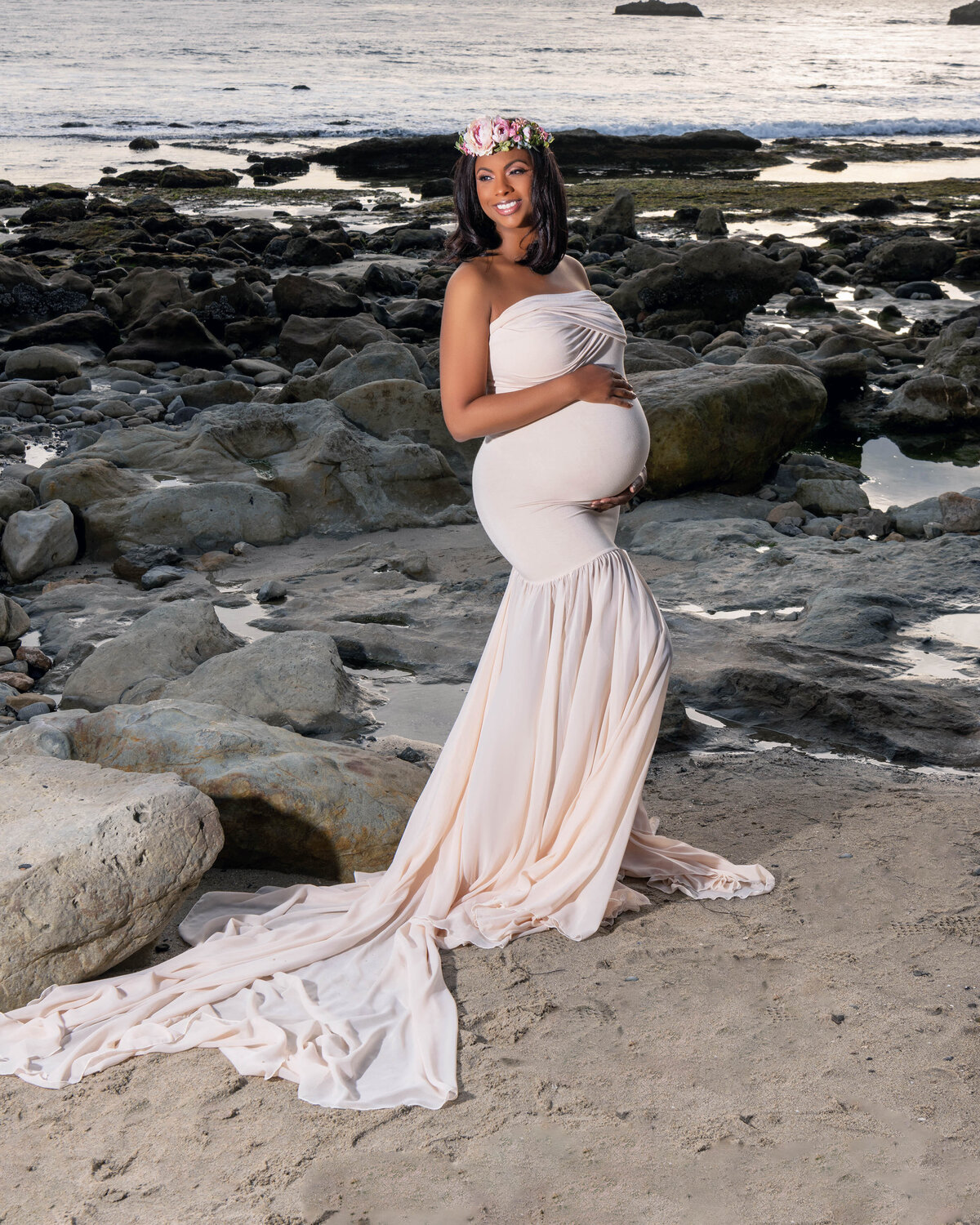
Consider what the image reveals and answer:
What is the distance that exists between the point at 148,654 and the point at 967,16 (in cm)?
10575

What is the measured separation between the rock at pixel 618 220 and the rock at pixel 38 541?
1388 centimetres

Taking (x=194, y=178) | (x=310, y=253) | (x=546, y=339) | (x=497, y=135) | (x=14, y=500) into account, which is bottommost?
(x=14, y=500)

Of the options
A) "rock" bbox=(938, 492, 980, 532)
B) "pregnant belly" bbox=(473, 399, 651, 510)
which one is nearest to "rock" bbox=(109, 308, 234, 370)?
"rock" bbox=(938, 492, 980, 532)

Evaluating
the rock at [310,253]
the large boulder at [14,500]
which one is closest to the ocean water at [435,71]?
the rock at [310,253]

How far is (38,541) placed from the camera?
7250 mm

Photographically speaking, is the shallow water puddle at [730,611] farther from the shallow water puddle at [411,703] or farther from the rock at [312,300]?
the rock at [312,300]

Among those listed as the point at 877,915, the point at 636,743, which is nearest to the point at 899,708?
the point at 877,915

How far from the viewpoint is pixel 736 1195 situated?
2479mm

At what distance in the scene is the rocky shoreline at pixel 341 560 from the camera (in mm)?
→ 3963

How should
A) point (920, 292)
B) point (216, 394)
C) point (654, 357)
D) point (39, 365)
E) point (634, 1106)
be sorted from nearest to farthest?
point (634, 1106) < point (216, 394) < point (654, 357) < point (39, 365) < point (920, 292)

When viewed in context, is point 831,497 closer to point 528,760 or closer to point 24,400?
point 528,760

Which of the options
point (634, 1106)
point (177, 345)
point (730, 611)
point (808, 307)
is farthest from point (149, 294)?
point (634, 1106)

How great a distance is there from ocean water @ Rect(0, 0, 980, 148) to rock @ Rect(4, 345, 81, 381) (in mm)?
12465

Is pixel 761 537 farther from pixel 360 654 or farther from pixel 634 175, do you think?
pixel 634 175
